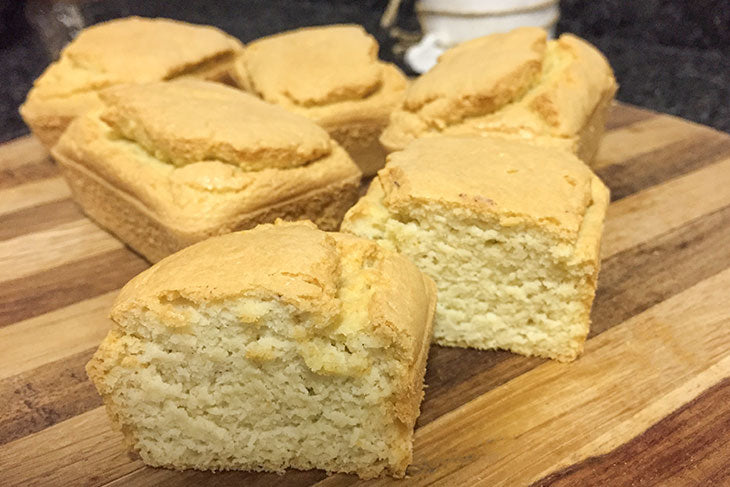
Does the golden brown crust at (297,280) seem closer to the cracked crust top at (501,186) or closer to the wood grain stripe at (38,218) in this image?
the cracked crust top at (501,186)

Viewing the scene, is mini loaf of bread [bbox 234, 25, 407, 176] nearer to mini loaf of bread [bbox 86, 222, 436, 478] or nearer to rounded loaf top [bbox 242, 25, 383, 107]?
rounded loaf top [bbox 242, 25, 383, 107]

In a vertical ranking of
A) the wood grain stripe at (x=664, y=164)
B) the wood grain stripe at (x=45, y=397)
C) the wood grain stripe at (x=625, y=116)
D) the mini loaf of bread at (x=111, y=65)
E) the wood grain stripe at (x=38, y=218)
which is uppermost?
the mini loaf of bread at (x=111, y=65)

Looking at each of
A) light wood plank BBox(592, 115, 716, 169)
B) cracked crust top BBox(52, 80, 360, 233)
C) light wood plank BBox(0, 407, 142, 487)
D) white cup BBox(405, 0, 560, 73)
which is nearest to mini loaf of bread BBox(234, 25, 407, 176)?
cracked crust top BBox(52, 80, 360, 233)

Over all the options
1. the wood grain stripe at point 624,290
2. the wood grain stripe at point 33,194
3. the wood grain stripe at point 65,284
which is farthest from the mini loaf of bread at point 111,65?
the wood grain stripe at point 624,290

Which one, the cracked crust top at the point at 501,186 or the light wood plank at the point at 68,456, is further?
the cracked crust top at the point at 501,186

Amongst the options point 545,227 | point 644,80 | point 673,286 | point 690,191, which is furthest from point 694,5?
point 545,227

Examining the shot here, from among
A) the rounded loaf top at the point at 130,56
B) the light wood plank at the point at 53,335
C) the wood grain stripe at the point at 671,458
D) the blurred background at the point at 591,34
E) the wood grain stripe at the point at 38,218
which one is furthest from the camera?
the blurred background at the point at 591,34

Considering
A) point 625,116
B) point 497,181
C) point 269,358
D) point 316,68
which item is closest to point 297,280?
point 269,358

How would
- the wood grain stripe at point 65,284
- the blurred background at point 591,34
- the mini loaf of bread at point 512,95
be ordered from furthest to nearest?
1. the blurred background at point 591,34
2. the mini loaf of bread at point 512,95
3. the wood grain stripe at point 65,284

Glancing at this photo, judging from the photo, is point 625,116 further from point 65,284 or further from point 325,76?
point 65,284
